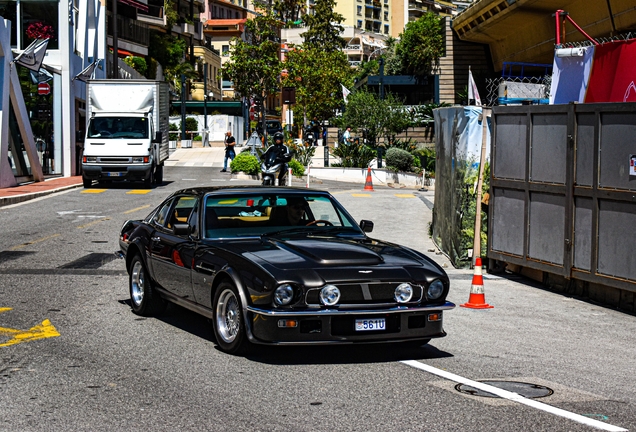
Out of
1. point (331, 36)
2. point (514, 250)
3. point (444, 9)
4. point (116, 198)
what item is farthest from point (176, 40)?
point (444, 9)

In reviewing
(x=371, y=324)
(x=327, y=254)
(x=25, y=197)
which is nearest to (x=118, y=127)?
(x=25, y=197)

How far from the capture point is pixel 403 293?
24.9ft

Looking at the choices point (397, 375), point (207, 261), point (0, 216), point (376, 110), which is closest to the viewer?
point (397, 375)

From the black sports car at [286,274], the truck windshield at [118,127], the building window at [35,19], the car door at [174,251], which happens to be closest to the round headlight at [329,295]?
the black sports car at [286,274]

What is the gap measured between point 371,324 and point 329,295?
411 mm

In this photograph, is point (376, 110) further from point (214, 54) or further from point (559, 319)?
point (214, 54)

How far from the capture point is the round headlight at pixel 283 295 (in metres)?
7.29

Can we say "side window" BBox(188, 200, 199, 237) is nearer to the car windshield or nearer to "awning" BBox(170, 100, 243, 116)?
the car windshield

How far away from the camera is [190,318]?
32.0 ft

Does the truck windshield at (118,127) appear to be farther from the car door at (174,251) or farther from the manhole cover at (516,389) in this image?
the manhole cover at (516,389)

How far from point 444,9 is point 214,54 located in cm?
7465

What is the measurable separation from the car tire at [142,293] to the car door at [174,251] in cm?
22

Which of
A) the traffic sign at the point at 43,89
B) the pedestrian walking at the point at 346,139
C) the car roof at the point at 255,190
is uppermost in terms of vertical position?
the traffic sign at the point at 43,89

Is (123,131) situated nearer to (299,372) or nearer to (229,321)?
(229,321)
